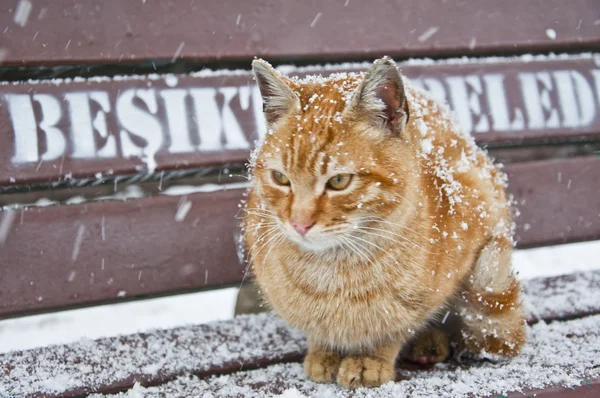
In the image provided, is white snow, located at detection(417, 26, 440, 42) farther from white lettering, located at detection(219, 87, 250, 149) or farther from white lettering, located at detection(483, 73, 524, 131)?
white lettering, located at detection(219, 87, 250, 149)

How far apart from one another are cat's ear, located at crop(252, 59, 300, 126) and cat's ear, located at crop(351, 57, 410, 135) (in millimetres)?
169

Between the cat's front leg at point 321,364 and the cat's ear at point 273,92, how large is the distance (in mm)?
633

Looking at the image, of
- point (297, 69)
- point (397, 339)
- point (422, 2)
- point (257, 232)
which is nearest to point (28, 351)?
point (257, 232)

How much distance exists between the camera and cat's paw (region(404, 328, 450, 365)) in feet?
5.66

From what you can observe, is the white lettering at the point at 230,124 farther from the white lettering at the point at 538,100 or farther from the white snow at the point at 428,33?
the white lettering at the point at 538,100

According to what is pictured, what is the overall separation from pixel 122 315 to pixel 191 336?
100 cm

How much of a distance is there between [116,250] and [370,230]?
39.3 inches

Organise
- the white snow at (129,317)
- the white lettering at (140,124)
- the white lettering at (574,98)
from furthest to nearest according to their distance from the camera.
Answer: the white snow at (129,317) → the white lettering at (574,98) → the white lettering at (140,124)

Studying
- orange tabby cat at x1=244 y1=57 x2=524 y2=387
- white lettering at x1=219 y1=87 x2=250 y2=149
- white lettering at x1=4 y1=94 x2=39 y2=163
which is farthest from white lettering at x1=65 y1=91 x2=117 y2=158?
orange tabby cat at x1=244 y1=57 x2=524 y2=387

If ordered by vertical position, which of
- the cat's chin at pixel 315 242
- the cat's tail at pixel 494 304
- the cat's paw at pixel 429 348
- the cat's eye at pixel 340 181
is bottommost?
the cat's paw at pixel 429 348

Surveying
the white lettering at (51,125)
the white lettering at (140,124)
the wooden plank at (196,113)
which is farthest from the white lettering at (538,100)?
the white lettering at (51,125)

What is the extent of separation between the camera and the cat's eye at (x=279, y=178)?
4.90ft

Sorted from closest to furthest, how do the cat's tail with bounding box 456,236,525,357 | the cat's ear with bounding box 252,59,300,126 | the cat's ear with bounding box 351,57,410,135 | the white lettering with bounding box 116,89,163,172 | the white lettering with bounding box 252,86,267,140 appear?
the cat's ear with bounding box 351,57,410,135
the cat's ear with bounding box 252,59,300,126
the cat's tail with bounding box 456,236,525,357
the white lettering with bounding box 116,89,163,172
the white lettering with bounding box 252,86,267,140

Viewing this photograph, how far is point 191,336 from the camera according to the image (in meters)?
1.85
